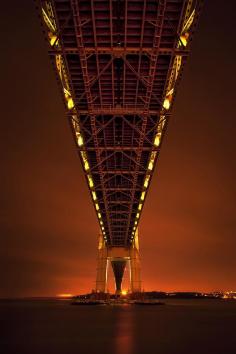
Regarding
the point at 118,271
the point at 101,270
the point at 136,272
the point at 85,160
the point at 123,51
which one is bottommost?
the point at 136,272

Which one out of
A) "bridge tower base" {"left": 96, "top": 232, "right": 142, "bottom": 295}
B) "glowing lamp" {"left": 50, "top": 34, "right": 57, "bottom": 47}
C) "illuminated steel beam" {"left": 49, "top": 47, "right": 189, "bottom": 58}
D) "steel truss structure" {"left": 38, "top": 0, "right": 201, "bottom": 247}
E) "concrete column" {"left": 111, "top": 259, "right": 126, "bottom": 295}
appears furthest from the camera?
"concrete column" {"left": 111, "top": 259, "right": 126, "bottom": 295}

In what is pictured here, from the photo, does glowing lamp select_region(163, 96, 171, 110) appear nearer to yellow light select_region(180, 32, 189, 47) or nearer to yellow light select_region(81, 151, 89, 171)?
yellow light select_region(180, 32, 189, 47)

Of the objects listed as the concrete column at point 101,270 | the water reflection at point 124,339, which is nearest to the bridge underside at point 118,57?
the water reflection at point 124,339

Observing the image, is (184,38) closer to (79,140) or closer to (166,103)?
(166,103)

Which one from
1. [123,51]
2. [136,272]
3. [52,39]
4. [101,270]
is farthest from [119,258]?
[52,39]

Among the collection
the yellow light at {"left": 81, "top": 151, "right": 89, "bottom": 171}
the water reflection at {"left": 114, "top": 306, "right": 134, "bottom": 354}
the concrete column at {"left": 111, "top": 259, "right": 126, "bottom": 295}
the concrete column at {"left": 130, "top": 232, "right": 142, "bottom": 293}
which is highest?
the concrete column at {"left": 111, "top": 259, "right": 126, "bottom": 295}

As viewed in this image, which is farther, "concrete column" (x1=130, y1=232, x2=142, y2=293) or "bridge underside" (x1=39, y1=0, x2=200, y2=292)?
"concrete column" (x1=130, y1=232, x2=142, y2=293)

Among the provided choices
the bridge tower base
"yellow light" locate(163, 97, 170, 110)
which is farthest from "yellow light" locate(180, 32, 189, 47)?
the bridge tower base

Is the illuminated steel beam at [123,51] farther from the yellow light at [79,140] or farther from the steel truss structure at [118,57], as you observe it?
the yellow light at [79,140]

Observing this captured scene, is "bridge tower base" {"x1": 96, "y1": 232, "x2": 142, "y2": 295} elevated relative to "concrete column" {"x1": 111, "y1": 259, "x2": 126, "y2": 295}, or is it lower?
lower

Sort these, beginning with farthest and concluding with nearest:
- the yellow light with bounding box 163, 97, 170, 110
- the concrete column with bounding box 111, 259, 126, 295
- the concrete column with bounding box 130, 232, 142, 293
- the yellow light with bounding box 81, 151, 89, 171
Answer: the concrete column with bounding box 111, 259, 126, 295 → the concrete column with bounding box 130, 232, 142, 293 → the yellow light with bounding box 81, 151, 89, 171 → the yellow light with bounding box 163, 97, 170, 110

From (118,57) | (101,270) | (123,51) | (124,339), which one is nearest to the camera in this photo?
(123,51)
